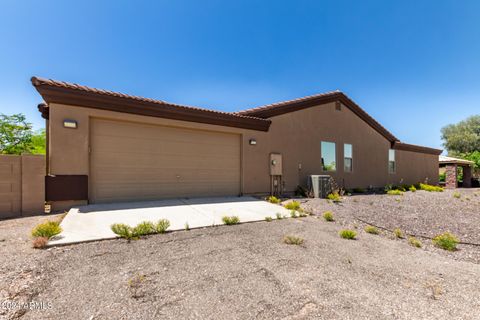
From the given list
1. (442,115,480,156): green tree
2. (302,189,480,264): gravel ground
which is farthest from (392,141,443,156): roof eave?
(442,115,480,156): green tree

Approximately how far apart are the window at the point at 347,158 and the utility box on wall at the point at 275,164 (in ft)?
16.6

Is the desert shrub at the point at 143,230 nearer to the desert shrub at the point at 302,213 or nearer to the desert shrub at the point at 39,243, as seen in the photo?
the desert shrub at the point at 39,243

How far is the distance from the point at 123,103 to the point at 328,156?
10218mm

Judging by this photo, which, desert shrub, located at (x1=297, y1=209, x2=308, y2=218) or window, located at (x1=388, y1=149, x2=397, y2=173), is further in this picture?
window, located at (x1=388, y1=149, x2=397, y2=173)

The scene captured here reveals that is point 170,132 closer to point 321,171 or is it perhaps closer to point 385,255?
point 385,255

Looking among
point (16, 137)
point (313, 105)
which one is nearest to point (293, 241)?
point (313, 105)

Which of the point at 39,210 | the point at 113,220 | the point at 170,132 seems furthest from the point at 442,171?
the point at 39,210

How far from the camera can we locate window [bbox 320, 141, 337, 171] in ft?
37.9

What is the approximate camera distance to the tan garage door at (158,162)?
6.61m

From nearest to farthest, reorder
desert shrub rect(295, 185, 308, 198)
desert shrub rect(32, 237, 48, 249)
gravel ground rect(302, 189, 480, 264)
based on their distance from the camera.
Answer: desert shrub rect(32, 237, 48, 249)
gravel ground rect(302, 189, 480, 264)
desert shrub rect(295, 185, 308, 198)

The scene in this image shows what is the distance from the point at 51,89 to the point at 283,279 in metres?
7.46

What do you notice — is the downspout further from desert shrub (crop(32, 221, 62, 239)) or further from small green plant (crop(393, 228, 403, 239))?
small green plant (crop(393, 228, 403, 239))

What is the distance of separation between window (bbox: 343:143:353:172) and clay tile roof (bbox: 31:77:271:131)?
→ 22.9 feet

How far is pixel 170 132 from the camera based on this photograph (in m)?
7.67
